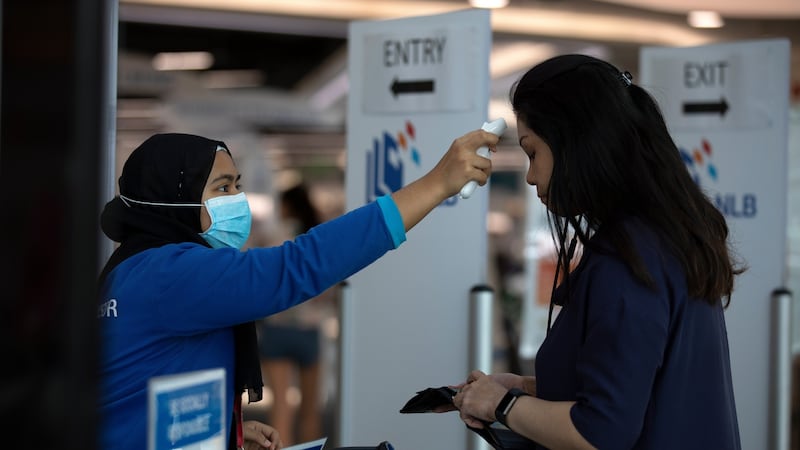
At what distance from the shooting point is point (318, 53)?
33.6ft

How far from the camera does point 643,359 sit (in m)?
1.40

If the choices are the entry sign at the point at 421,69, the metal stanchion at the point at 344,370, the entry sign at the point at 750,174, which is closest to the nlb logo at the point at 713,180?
the entry sign at the point at 750,174

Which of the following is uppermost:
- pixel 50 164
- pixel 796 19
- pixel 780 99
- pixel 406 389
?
pixel 796 19

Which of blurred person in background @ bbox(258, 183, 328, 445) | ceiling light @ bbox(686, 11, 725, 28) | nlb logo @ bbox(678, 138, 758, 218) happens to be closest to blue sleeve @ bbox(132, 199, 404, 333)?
nlb logo @ bbox(678, 138, 758, 218)

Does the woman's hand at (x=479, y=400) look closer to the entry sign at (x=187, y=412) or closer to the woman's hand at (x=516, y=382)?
the woman's hand at (x=516, y=382)

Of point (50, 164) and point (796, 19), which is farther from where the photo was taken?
point (796, 19)

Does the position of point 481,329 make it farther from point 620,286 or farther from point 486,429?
point 620,286

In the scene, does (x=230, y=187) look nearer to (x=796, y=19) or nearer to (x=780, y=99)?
(x=780, y=99)

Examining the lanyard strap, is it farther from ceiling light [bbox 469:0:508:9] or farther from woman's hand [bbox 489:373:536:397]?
ceiling light [bbox 469:0:508:9]

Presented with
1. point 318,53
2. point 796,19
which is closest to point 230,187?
point 796,19

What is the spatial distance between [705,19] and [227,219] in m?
5.33

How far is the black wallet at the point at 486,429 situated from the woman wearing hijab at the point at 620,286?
0.15 ft

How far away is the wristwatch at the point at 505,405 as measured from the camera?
5.03ft

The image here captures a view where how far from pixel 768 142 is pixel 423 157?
159 cm
